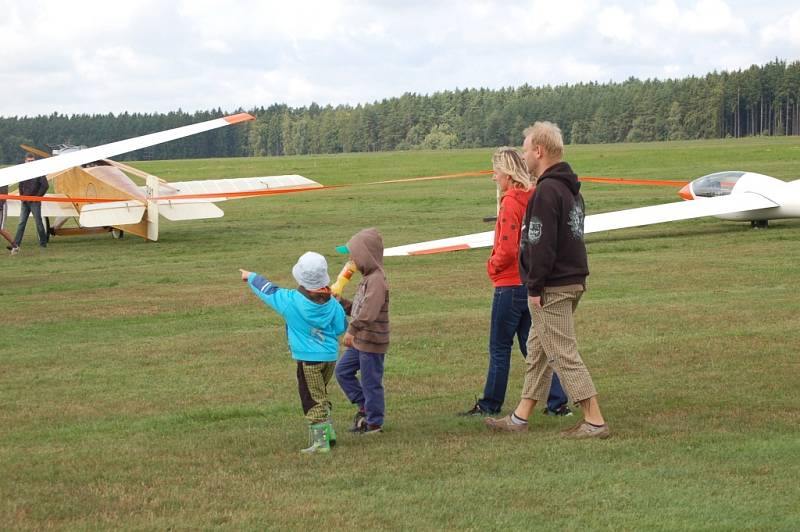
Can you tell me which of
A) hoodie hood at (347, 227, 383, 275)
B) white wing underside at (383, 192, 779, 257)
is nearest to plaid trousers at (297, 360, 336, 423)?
hoodie hood at (347, 227, 383, 275)

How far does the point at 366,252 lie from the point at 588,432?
1702 millimetres

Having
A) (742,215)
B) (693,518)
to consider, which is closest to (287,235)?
(742,215)

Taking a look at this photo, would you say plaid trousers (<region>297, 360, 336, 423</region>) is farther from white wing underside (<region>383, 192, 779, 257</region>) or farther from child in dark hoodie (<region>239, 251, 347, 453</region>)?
white wing underside (<region>383, 192, 779, 257</region>)

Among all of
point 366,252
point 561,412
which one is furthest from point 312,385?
point 561,412

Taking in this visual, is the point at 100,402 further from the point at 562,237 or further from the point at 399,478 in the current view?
the point at 562,237

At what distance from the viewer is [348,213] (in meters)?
26.6

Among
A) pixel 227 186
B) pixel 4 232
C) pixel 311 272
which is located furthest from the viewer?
pixel 227 186

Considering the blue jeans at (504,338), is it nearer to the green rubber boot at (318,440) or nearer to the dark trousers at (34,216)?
the green rubber boot at (318,440)

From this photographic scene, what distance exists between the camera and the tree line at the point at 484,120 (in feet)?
409

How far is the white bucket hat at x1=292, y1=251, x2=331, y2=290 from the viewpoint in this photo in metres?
5.81

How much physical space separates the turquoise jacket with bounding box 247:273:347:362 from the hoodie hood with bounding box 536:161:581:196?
1459mm

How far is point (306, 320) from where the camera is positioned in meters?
5.94

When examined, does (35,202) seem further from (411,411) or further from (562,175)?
(562,175)

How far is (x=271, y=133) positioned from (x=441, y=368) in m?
173
